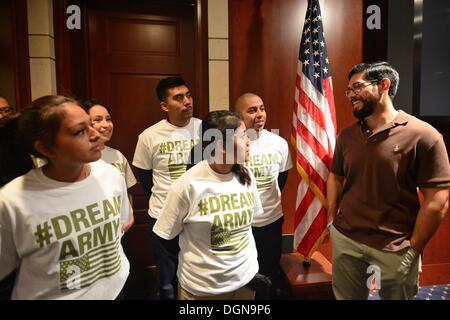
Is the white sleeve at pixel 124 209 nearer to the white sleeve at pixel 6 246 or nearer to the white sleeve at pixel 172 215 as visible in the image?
the white sleeve at pixel 172 215

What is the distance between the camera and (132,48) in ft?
8.87

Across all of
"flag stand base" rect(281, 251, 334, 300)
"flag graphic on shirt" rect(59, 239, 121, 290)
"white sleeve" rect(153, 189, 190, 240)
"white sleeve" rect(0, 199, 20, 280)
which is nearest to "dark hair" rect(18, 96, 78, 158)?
"white sleeve" rect(0, 199, 20, 280)

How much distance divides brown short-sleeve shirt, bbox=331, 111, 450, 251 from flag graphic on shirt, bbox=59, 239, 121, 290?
114 cm

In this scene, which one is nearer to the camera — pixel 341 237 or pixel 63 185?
pixel 63 185

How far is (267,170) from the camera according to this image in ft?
7.11

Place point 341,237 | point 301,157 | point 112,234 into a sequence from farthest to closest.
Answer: point 301,157, point 341,237, point 112,234

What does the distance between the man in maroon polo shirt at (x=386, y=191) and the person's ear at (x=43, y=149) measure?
4.42 ft

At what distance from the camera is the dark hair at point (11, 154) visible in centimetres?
110

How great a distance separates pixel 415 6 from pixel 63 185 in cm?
271

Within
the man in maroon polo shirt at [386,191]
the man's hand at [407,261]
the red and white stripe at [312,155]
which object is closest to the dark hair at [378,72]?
the man in maroon polo shirt at [386,191]

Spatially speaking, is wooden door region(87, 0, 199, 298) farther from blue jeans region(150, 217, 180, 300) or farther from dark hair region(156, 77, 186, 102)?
blue jeans region(150, 217, 180, 300)
